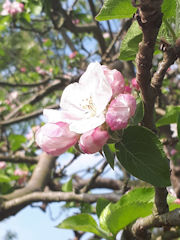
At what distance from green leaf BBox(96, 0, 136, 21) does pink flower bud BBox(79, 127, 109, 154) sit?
A: 0.29m

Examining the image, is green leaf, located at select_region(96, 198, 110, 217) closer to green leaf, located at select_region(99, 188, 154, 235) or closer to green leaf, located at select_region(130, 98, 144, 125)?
green leaf, located at select_region(99, 188, 154, 235)

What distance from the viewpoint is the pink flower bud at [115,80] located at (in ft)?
2.39

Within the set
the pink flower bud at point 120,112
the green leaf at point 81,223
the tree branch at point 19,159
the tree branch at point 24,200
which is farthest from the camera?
the tree branch at point 19,159

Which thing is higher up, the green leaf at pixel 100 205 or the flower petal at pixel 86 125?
the flower petal at pixel 86 125

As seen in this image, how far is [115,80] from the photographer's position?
73 cm

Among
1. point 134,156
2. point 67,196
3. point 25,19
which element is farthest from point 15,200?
point 25,19

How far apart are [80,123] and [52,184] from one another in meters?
2.37

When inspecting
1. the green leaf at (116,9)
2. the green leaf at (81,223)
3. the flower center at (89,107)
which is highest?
the green leaf at (116,9)

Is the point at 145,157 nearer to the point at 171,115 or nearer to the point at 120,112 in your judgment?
the point at 120,112

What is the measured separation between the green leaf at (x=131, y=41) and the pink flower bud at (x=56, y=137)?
281mm

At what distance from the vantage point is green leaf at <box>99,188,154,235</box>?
2.38 feet

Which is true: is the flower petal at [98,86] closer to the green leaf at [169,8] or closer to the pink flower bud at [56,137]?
the pink flower bud at [56,137]

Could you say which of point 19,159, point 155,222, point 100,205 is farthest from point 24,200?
point 155,222

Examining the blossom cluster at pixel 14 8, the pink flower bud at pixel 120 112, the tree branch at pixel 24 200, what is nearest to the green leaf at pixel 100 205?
the pink flower bud at pixel 120 112
